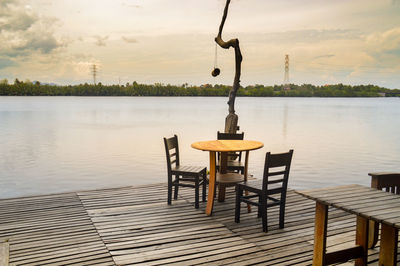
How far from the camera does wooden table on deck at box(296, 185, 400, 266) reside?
2.54 m

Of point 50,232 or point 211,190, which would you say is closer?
point 50,232

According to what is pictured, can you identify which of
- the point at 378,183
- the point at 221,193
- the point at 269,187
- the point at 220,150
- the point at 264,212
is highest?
the point at 220,150

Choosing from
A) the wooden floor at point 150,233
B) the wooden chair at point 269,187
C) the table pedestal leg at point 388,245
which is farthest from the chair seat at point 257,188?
the table pedestal leg at point 388,245

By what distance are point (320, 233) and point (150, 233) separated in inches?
77.6

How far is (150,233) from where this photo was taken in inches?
162

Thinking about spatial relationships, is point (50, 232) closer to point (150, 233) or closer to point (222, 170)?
point (150, 233)

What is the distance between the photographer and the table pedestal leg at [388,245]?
9.02 ft

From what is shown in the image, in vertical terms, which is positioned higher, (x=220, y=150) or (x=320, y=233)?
(x=220, y=150)

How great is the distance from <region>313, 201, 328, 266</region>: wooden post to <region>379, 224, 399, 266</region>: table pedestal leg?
43 centimetres

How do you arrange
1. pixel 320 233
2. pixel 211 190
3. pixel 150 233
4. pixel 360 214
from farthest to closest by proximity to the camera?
pixel 211 190
pixel 150 233
pixel 320 233
pixel 360 214

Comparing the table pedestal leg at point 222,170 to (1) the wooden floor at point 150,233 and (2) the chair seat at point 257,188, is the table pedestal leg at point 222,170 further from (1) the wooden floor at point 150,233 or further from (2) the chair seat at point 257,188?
(2) the chair seat at point 257,188

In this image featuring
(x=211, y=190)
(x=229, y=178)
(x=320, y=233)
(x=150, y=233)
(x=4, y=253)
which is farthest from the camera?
(x=229, y=178)

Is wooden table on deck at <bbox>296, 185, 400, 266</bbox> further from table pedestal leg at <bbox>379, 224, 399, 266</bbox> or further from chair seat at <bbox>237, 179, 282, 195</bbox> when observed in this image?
chair seat at <bbox>237, 179, 282, 195</bbox>

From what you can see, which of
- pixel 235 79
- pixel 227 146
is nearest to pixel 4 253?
pixel 227 146
